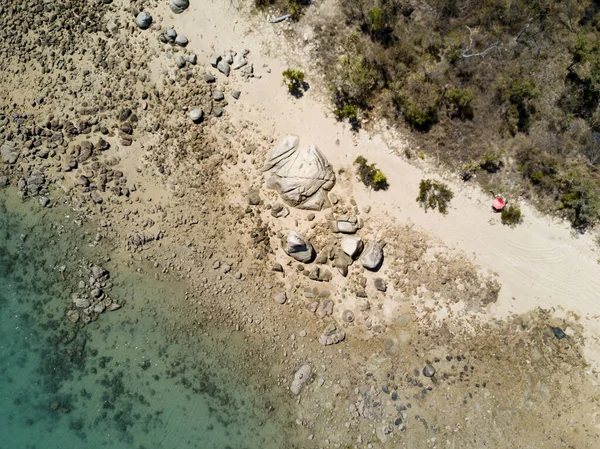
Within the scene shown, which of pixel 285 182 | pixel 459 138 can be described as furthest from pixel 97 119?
pixel 459 138

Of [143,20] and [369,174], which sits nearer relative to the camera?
[369,174]

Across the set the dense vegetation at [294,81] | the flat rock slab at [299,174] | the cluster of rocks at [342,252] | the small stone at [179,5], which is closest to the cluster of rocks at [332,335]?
the cluster of rocks at [342,252]

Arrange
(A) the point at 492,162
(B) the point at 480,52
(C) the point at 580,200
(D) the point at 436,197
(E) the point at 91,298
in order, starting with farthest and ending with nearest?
(E) the point at 91,298 < (D) the point at 436,197 < (A) the point at 492,162 < (B) the point at 480,52 < (C) the point at 580,200

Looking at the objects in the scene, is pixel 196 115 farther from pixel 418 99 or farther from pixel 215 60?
→ pixel 418 99

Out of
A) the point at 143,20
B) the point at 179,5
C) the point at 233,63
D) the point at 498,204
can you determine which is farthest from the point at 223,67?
the point at 498,204

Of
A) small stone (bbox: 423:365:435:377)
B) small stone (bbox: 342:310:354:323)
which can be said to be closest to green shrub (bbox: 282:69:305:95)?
small stone (bbox: 342:310:354:323)

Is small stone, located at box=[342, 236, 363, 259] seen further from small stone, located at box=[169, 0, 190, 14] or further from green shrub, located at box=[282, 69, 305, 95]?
small stone, located at box=[169, 0, 190, 14]
